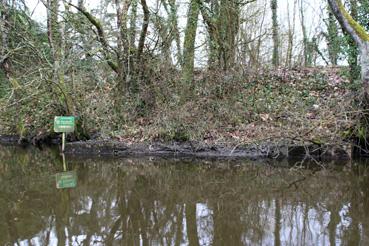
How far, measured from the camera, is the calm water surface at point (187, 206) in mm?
5008

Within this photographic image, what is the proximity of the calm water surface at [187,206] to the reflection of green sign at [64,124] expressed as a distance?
325 centimetres

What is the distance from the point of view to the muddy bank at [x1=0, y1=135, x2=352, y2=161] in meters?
11.2

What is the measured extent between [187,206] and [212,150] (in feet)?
20.0

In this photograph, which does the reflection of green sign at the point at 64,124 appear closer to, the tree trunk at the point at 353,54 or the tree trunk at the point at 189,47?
the tree trunk at the point at 189,47

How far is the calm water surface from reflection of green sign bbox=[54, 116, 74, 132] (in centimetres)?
325

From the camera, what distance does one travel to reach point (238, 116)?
1382 centimetres

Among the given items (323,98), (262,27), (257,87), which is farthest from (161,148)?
(262,27)

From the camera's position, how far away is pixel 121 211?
6.24 meters

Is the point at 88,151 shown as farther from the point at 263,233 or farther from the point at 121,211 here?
the point at 263,233

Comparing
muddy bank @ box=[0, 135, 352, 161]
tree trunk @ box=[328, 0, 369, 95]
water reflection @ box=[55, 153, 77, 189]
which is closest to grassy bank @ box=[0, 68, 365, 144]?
muddy bank @ box=[0, 135, 352, 161]

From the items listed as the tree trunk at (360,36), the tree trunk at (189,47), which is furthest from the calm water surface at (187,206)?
the tree trunk at (189,47)

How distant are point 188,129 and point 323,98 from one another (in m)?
5.57

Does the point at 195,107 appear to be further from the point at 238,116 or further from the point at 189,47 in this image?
the point at 189,47

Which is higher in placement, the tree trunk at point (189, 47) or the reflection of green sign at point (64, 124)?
the tree trunk at point (189, 47)
